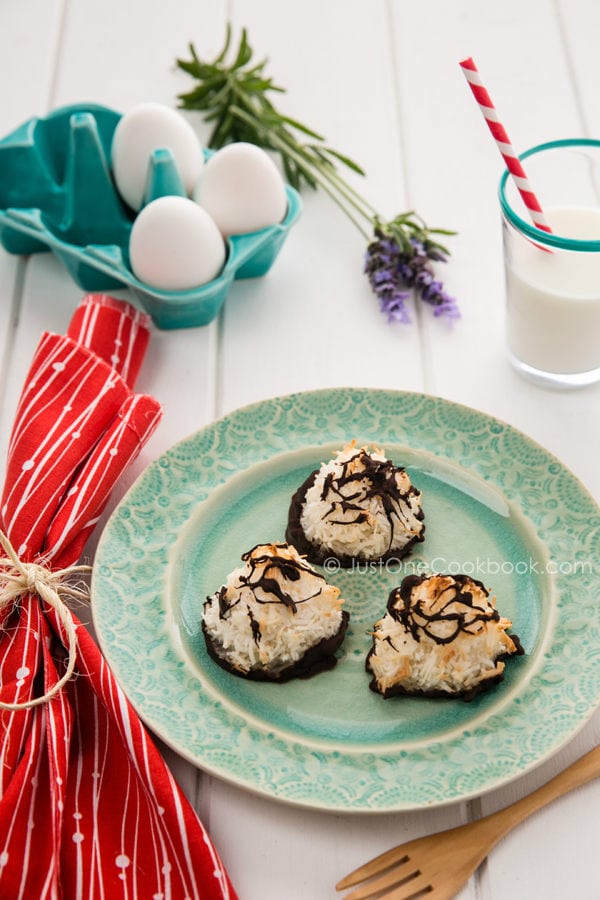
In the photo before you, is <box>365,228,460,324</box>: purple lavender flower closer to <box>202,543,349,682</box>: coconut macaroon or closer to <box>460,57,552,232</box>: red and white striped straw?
<box>460,57,552,232</box>: red and white striped straw

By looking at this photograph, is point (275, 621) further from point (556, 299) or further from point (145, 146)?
point (145, 146)

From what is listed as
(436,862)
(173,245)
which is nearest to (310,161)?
A: (173,245)

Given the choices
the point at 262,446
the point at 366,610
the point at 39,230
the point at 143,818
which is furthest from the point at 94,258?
the point at 143,818

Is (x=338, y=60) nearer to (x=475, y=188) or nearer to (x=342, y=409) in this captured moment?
(x=475, y=188)

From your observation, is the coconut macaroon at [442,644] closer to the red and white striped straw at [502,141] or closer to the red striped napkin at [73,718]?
the red striped napkin at [73,718]

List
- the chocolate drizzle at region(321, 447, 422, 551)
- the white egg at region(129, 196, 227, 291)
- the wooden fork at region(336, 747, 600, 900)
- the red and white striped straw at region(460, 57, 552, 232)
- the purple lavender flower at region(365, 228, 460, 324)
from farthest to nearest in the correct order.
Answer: the purple lavender flower at region(365, 228, 460, 324) → the white egg at region(129, 196, 227, 291) → the red and white striped straw at region(460, 57, 552, 232) → the chocolate drizzle at region(321, 447, 422, 551) → the wooden fork at region(336, 747, 600, 900)

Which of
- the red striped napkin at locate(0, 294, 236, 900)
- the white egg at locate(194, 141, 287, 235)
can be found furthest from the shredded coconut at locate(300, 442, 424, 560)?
the white egg at locate(194, 141, 287, 235)
